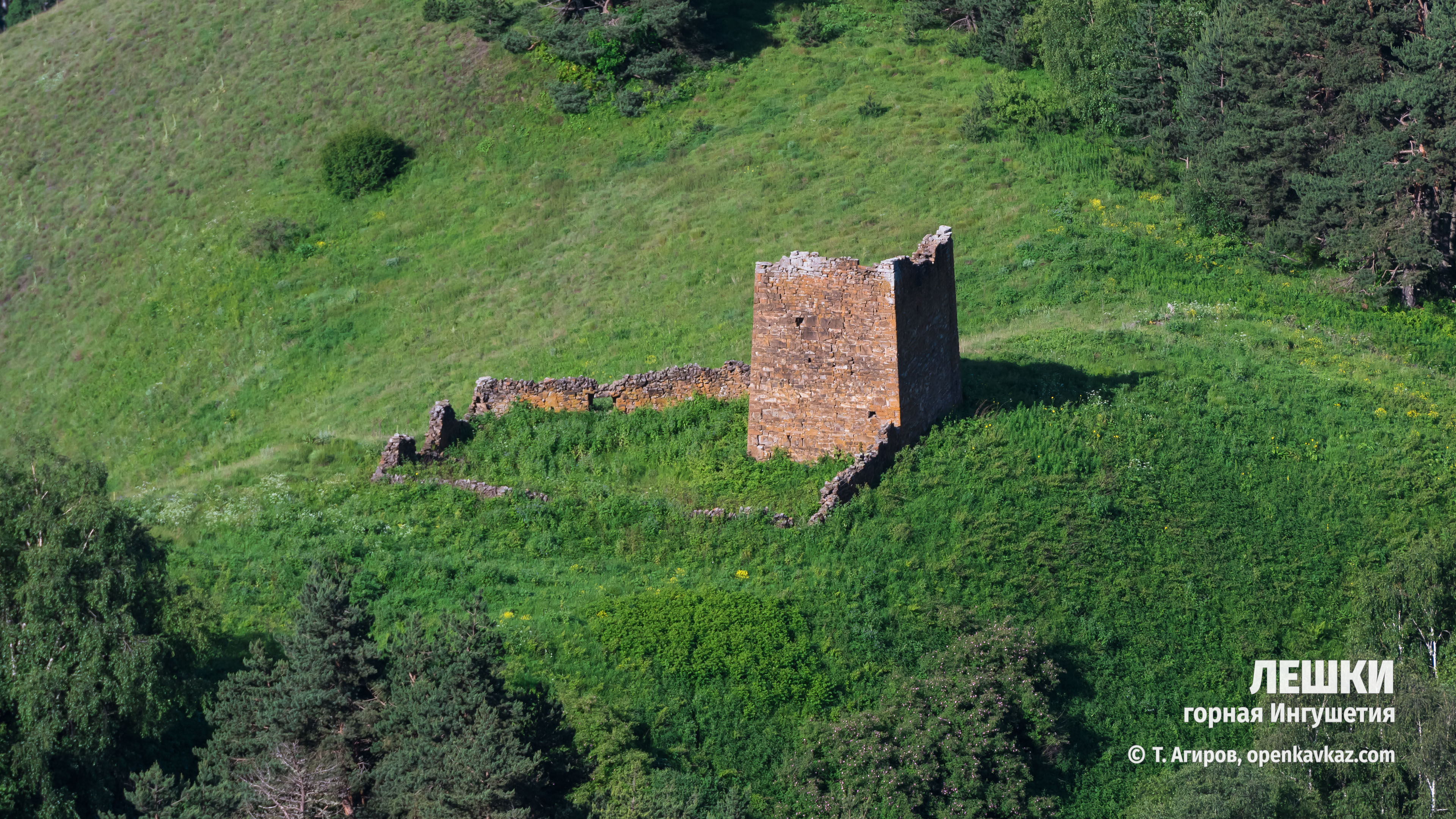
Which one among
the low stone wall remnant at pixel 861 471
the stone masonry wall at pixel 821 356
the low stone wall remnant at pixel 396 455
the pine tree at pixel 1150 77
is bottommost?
the low stone wall remnant at pixel 396 455

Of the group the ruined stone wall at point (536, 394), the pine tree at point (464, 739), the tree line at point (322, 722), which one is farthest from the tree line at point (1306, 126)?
the pine tree at point (464, 739)

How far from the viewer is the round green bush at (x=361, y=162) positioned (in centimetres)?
4838

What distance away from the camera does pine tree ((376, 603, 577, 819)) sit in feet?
60.6

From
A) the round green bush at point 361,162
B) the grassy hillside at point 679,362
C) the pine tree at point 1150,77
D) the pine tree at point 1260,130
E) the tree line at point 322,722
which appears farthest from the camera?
the round green bush at point 361,162

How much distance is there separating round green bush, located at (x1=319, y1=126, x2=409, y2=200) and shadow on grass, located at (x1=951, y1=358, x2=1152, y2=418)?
972 inches

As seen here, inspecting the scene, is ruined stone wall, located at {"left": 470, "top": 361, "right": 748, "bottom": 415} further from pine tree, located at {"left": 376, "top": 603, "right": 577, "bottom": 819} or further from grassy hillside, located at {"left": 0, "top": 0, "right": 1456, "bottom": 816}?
pine tree, located at {"left": 376, "top": 603, "right": 577, "bottom": 819}

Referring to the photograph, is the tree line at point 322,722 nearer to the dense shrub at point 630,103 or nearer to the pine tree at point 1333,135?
the pine tree at point 1333,135

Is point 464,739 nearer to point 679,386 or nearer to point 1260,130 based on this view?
point 679,386

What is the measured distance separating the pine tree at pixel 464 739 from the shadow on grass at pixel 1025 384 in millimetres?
11386

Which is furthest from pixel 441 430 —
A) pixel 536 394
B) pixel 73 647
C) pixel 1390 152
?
pixel 1390 152

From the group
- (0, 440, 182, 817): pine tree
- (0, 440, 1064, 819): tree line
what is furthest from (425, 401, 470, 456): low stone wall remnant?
(0, 440, 182, 817): pine tree

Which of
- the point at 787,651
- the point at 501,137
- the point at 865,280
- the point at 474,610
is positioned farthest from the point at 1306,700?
the point at 501,137

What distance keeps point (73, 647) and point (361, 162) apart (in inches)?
1211

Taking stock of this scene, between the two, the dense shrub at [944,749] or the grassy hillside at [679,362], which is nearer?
the dense shrub at [944,749]
